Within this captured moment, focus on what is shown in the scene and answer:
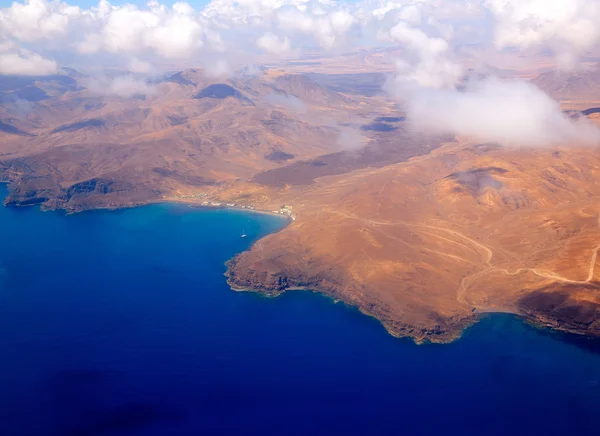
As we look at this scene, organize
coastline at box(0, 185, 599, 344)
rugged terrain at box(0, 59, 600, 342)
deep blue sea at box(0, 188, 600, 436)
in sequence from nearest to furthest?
deep blue sea at box(0, 188, 600, 436)
coastline at box(0, 185, 599, 344)
rugged terrain at box(0, 59, 600, 342)

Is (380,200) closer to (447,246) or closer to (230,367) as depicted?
(447,246)

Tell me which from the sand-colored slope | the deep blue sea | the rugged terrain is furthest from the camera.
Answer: the rugged terrain

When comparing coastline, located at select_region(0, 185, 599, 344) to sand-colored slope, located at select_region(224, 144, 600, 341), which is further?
sand-colored slope, located at select_region(224, 144, 600, 341)

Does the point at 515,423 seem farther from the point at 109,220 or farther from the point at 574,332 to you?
the point at 109,220

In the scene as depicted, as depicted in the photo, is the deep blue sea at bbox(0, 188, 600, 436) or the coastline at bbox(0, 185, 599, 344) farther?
the coastline at bbox(0, 185, 599, 344)

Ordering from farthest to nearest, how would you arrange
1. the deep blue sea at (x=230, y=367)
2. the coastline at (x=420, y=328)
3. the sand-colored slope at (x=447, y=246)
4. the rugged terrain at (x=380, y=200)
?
the rugged terrain at (x=380, y=200) → the sand-colored slope at (x=447, y=246) → the coastline at (x=420, y=328) → the deep blue sea at (x=230, y=367)

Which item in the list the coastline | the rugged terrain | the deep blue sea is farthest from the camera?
the rugged terrain

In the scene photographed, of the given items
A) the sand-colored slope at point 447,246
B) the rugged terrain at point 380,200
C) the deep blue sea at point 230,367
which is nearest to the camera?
the deep blue sea at point 230,367
